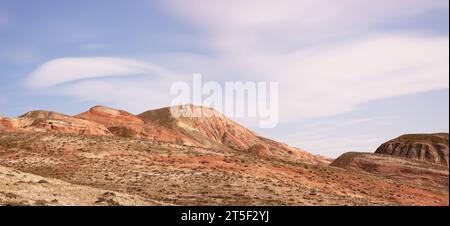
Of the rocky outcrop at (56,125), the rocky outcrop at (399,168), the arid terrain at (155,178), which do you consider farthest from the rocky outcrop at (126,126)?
the rocky outcrop at (399,168)

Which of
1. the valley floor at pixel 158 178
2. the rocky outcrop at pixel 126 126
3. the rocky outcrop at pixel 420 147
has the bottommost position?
the valley floor at pixel 158 178

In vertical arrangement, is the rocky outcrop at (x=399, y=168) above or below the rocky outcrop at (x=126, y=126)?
below

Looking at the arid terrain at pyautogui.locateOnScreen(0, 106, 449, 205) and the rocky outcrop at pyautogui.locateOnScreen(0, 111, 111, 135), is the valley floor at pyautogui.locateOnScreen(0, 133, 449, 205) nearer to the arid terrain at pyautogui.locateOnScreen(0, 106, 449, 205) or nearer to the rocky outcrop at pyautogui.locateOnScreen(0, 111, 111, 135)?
the arid terrain at pyautogui.locateOnScreen(0, 106, 449, 205)

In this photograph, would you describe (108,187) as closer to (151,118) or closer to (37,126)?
(37,126)

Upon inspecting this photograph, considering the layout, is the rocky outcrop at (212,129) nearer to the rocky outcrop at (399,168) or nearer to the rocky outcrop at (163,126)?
the rocky outcrop at (163,126)

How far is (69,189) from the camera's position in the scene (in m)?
30.0

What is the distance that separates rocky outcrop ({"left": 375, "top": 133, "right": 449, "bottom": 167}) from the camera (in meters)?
121

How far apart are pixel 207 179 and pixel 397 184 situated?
113ft

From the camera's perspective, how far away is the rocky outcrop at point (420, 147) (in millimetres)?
121269

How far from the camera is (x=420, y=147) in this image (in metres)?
125

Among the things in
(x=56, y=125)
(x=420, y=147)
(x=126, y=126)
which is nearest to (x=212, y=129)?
(x=126, y=126)

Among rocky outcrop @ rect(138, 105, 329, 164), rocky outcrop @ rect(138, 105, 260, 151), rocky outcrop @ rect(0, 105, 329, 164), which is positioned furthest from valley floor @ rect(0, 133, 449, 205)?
rocky outcrop @ rect(138, 105, 260, 151)

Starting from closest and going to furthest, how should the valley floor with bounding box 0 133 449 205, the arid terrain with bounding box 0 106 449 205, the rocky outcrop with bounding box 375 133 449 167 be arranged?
the valley floor with bounding box 0 133 449 205, the arid terrain with bounding box 0 106 449 205, the rocky outcrop with bounding box 375 133 449 167

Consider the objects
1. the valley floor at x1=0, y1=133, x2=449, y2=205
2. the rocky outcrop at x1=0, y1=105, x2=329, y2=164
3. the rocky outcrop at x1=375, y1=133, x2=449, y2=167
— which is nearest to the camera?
the valley floor at x1=0, y1=133, x2=449, y2=205
